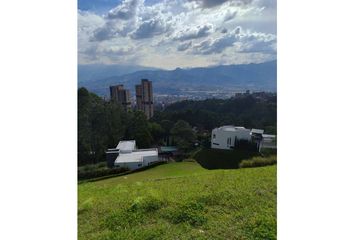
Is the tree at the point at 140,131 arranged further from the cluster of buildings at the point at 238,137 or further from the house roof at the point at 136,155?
the cluster of buildings at the point at 238,137

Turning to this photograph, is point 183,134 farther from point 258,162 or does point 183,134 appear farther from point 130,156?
point 258,162

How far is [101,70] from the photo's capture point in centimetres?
301

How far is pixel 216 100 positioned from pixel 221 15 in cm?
67

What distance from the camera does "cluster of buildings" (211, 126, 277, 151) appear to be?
3.05 m

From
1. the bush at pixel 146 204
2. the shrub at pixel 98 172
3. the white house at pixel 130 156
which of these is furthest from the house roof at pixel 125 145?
the bush at pixel 146 204

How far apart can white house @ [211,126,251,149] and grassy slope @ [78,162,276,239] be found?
0.24 m

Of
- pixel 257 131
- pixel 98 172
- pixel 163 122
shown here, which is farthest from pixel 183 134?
pixel 98 172

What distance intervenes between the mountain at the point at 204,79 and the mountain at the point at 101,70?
0.03 m

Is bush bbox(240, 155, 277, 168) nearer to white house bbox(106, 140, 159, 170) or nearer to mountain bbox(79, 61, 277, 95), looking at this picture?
mountain bbox(79, 61, 277, 95)

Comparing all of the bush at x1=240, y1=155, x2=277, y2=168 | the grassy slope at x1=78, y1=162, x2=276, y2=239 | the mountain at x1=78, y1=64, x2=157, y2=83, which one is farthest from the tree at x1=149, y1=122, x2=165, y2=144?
the bush at x1=240, y1=155, x2=277, y2=168

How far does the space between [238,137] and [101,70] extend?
3.96ft

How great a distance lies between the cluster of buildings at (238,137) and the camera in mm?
3049

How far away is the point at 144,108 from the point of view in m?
3.17
